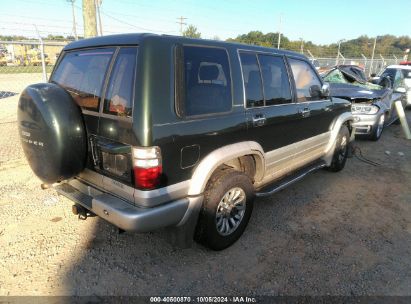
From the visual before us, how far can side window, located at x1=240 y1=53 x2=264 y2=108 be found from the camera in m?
3.25

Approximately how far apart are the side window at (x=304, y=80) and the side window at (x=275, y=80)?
26cm

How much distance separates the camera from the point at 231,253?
323cm

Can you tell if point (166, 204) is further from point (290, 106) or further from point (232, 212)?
point (290, 106)

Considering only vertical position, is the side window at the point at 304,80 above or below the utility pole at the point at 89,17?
below

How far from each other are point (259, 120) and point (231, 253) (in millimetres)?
1384

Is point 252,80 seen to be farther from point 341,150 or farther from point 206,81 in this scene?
point 341,150

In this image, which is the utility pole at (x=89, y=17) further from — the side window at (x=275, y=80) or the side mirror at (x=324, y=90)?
the side mirror at (x=324, y=90)

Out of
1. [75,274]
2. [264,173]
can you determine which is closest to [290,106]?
[264,173]

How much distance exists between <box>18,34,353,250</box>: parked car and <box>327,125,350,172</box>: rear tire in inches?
94.0

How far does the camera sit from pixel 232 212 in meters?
3.31

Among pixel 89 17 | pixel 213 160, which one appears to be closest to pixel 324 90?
pixel 213 160

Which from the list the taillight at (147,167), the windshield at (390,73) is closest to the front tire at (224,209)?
the taillight at (147,167)

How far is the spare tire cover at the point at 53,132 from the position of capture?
254 cm

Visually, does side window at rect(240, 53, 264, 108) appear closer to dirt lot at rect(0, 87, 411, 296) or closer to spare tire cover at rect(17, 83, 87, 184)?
dirt lot at rect(0, 87, 411, 296)
